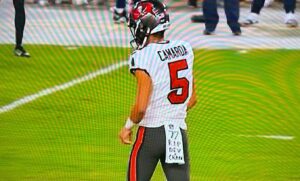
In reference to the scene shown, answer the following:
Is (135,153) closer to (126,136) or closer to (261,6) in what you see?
(126,136)

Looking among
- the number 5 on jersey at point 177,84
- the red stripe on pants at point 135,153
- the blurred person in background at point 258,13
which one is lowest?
the blurred person in background at point 258,13

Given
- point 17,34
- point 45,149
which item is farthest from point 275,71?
point 45,149

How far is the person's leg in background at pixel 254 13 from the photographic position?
1572 cm

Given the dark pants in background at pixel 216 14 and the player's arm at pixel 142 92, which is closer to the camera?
the player's arm at pixel 142 92

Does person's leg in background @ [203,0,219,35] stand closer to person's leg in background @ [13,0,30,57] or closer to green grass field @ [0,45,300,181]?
green grass field @ [0,45,300,181]

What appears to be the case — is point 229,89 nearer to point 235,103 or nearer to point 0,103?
point 235,103

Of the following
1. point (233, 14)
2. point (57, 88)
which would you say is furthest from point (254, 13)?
point (57, 88)

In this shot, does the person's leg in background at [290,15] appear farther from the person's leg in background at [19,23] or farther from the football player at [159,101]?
the football player at [159,101]

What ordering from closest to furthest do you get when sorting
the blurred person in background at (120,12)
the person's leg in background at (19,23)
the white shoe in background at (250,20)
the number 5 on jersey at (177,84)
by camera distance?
the number 5 on jersey at (177,84)
the person's leg in background at (19,23)
the white shoe in background at (250,20)
the blurred person in background at (120,12)

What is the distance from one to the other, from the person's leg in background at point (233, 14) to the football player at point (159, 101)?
9252mm

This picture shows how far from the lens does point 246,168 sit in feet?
28.2

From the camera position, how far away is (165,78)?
236 inches

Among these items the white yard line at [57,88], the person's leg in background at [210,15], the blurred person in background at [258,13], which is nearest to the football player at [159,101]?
the white yard line at [57,88]

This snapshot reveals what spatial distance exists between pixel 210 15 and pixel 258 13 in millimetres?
893
